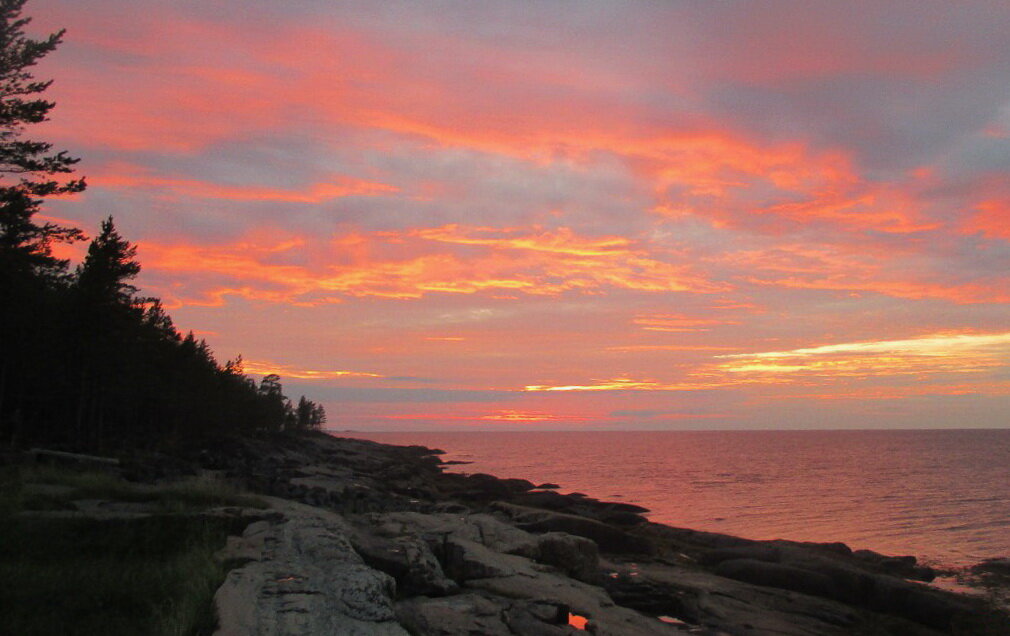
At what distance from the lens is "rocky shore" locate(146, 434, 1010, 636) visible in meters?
8.69

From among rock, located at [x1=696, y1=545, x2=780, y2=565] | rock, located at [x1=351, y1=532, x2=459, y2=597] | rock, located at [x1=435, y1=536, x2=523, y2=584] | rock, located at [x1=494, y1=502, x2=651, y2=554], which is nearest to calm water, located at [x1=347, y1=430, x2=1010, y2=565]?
rock, located at [x1=696, y1=545, x2=780, y2=565]

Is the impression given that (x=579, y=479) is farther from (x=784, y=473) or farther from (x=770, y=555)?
(x=770, y=555)

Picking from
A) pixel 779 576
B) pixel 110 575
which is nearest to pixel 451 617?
pixel 110 575

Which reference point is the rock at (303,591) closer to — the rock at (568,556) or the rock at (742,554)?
the rock at (568,556)

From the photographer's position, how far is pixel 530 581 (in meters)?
13.0

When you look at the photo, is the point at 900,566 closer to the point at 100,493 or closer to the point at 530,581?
the point at 530,581

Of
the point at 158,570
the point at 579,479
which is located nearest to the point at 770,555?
the point at 158,570

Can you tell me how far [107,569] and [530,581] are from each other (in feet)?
22.8

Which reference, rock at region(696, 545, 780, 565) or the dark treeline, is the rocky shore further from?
the dark treeline

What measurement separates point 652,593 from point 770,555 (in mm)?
9302

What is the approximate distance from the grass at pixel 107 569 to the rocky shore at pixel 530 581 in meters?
0.44

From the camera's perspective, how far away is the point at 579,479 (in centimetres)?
7238

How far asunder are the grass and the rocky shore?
17.2 inches

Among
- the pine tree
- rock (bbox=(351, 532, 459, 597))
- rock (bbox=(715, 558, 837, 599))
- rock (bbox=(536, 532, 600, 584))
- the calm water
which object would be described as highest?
the pine tree
